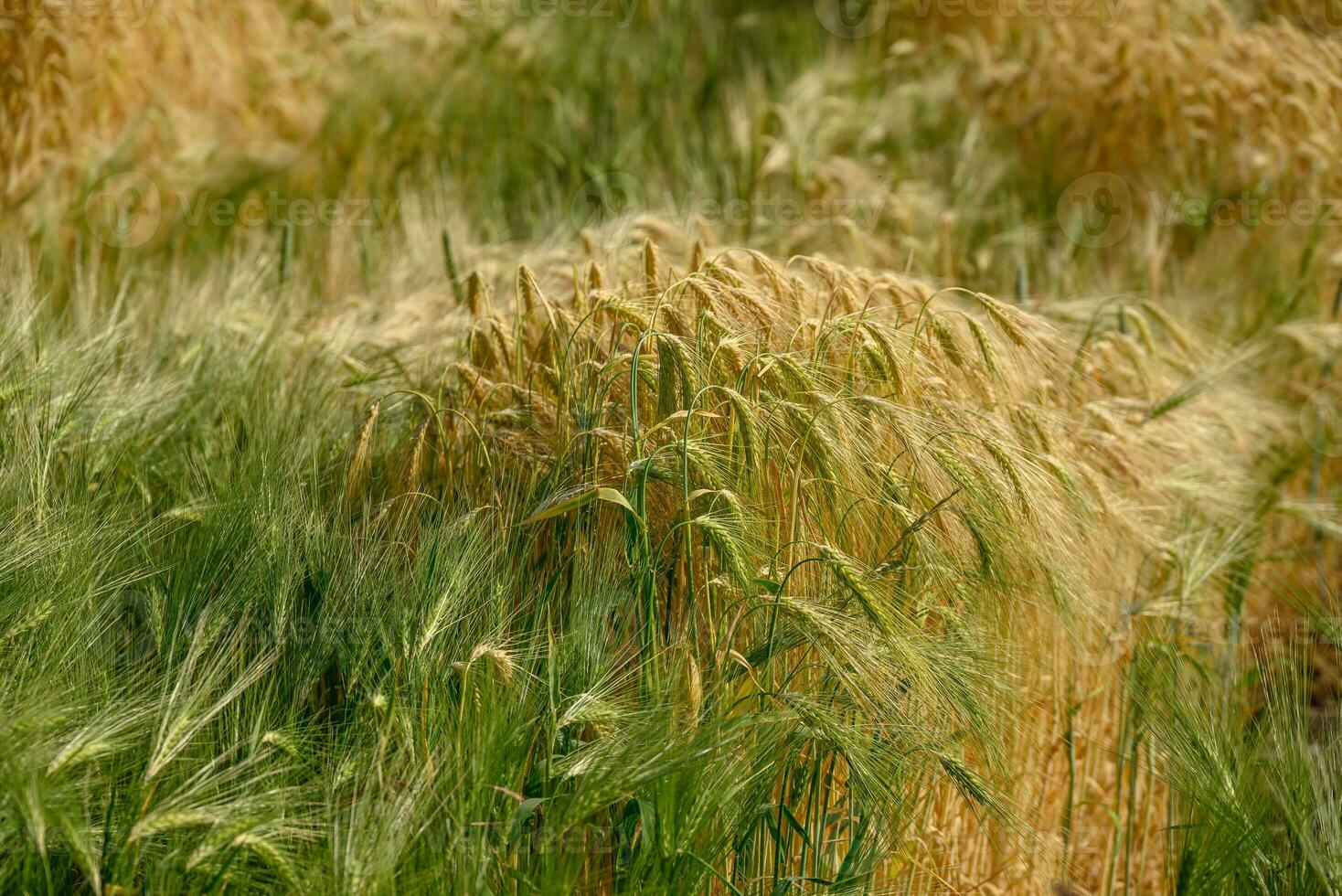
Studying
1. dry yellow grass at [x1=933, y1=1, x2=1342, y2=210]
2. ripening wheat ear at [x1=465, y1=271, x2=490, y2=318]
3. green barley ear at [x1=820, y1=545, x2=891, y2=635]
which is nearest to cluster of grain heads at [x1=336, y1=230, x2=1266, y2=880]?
green barley ear at [x1=820, y1=545, x2=891, y2=635]


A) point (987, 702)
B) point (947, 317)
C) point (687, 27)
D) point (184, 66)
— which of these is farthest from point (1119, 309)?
point (184, 66)

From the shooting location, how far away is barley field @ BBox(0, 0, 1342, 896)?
1658 mm

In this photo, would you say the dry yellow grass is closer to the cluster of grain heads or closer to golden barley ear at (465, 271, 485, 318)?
the cluster of grain heads

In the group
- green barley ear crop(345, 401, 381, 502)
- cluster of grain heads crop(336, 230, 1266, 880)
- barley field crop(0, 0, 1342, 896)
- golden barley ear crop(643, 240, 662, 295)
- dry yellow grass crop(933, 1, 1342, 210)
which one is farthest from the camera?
dry yellow grass crop(933, 1, 1342, 210)

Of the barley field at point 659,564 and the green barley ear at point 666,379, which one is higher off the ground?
the green barley ear at point 666,379

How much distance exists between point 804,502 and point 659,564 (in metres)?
0.25

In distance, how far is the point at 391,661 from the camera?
1764mm

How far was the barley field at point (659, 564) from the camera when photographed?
65.3 inches

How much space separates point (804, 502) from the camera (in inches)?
76.6

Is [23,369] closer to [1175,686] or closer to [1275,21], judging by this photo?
[1175,686]

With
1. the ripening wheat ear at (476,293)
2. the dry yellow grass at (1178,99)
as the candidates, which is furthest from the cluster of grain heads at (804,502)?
the dry yellow grass at (1178,99)

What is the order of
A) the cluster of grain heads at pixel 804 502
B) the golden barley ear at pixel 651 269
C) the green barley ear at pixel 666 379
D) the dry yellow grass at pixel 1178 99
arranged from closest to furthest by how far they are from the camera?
1. the cluster of grain heads at pixel 804 502
2. the green barley ear at pixel 666 379
3. the golden barley ear at pixel 651 269
4. the dry yellow grass at pixel 1178 99

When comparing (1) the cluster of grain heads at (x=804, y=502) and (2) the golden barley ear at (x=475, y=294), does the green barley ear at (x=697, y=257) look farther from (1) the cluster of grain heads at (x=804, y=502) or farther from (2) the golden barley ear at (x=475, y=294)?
(2) the golden barley ear at (x=475, y=294)

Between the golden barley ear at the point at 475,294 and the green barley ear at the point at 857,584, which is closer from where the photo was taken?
the green barley ear at the point at 857,584
